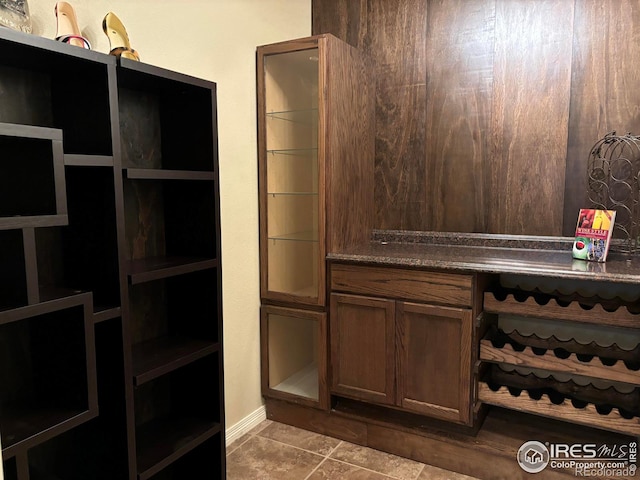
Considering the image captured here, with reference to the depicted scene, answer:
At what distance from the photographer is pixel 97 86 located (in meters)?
1.48

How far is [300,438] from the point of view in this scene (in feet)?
8.36

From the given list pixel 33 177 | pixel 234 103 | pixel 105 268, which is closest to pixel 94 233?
pixel 105 268

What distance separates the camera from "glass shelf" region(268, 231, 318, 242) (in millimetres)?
2594

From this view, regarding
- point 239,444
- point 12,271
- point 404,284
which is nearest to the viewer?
point 12,271

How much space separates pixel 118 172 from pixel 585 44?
6.91ft

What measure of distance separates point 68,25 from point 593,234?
212 centimetres

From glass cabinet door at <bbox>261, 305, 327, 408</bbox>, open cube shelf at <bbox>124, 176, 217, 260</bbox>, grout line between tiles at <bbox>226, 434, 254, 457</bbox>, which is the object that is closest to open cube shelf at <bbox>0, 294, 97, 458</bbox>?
open cube shelf at <bbox>124, 176, 217, 260</bbox>

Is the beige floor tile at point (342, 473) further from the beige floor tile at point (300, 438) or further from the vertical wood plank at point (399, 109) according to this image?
the vertical wood plank at point (399, 109)

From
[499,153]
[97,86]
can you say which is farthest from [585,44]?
[97,86]

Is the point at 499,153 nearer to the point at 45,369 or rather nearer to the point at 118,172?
the point at 118,172

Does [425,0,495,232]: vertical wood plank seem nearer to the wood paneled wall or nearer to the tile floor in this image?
the wood paneled wall

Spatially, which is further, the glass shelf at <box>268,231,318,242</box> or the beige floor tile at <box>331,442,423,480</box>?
the glass shelf at <box>268,231,318,242</box>

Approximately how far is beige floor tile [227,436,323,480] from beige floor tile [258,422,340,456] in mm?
43

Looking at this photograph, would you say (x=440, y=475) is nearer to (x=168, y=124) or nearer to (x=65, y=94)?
(x=168, y=124)
